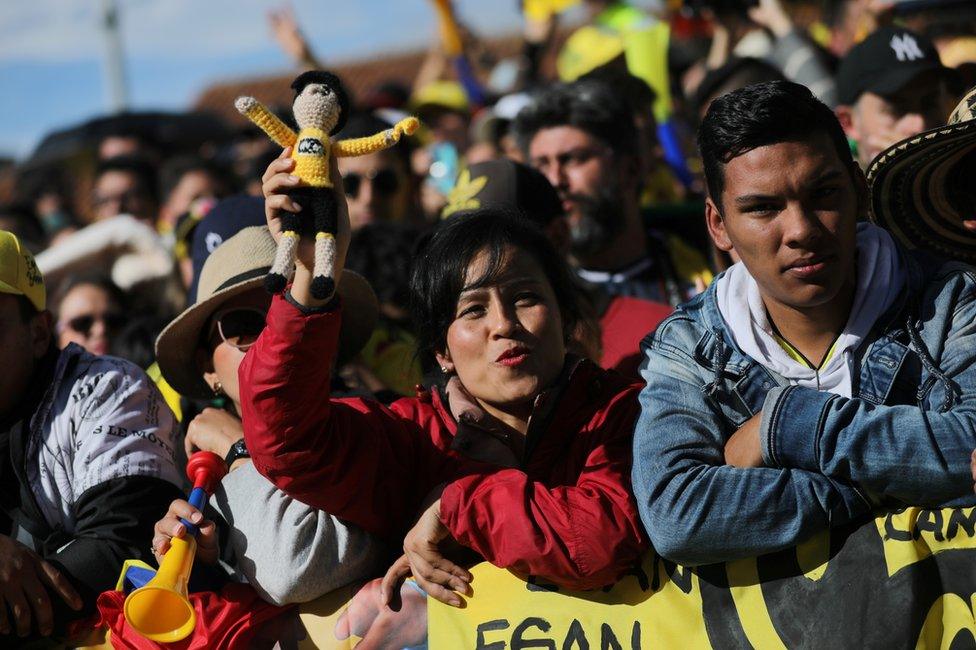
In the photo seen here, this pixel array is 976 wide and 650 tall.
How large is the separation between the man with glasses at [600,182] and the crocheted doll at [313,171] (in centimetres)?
263

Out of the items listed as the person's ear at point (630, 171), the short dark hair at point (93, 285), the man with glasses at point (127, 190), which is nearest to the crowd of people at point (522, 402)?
the person's ear at point (630, 171)

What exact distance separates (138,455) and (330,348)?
1.09 metres

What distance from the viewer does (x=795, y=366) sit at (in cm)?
300

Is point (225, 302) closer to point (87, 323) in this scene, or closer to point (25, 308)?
point (25, 308)

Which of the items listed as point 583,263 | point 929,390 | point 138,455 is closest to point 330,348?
point 138,455

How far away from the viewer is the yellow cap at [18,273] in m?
3.78

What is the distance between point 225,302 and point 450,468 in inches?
44.3

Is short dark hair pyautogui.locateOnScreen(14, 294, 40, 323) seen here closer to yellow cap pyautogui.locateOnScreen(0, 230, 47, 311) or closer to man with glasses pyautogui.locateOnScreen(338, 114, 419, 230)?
yellow cap pyautogui.locateOnScreen(0, 230, 47, 311)

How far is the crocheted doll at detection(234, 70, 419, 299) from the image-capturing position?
8.87ft

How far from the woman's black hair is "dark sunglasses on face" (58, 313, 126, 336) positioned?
9.93 ft

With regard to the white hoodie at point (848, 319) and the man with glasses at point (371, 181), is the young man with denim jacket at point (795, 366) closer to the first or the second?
the white hoodie at point (848, 319)

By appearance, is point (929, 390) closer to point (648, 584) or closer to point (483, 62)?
point (648, 584)

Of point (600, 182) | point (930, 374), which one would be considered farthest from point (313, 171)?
point (600, 182)

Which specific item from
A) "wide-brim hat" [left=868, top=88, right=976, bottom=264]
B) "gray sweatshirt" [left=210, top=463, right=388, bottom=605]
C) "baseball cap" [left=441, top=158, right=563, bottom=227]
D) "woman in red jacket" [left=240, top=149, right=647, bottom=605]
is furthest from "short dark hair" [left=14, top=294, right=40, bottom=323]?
"wide-brim hat" [left=868, top=88, right=976, bottom=264]
